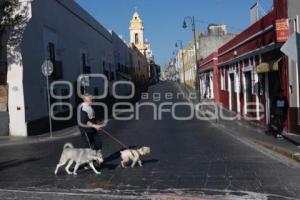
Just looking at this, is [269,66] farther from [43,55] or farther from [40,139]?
[43,55]

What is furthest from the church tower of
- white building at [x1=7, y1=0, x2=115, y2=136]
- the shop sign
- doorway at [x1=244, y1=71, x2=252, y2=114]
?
the shop sign

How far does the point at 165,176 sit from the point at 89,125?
6.88ft

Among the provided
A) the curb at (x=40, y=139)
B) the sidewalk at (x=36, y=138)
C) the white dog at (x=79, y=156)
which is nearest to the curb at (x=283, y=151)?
the white dog at (x=79, y=156)

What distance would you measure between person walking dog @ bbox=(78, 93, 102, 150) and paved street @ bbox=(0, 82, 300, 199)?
63 centimetres

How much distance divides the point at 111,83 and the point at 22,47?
34.0 metres

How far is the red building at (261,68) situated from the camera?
19375 mm

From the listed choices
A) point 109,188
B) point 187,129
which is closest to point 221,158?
point 109,188

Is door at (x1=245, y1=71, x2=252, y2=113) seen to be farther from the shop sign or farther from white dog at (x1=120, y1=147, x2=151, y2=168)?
white dog at (x1=120, y1=147, x2=151, y2=168)

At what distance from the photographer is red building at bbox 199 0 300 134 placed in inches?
763

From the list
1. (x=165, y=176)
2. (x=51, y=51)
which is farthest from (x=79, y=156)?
(x=51, y=51)

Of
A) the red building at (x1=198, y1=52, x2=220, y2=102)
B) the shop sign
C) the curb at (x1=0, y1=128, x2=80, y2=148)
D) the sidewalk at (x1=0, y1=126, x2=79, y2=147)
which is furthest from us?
the red building at (x1=198, y1=52, x2=220, y2=102)

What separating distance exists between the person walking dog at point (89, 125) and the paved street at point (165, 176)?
0.63 meters

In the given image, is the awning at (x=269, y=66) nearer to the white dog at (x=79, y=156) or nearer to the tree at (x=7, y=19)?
the tree at (x=7, y=19)

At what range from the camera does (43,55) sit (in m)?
27.5
